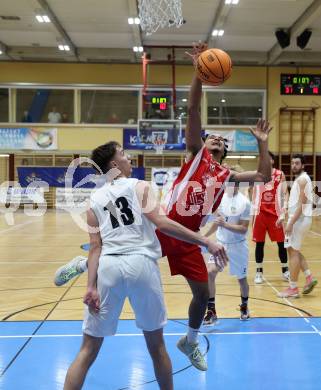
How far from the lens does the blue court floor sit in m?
3.54

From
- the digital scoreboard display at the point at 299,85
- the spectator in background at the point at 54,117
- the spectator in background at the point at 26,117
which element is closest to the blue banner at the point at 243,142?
the digital scoreboard display at the point at 299,85

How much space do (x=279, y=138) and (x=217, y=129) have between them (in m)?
2.83

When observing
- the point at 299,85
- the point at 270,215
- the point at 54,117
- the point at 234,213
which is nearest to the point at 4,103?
the point at 54,117

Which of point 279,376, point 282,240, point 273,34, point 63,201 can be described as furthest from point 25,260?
point 273,34

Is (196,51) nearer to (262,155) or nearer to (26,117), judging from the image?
(262,155)

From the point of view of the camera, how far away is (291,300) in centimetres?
600

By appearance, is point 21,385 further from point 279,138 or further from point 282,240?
point 279,138

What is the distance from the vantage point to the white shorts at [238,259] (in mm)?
5109

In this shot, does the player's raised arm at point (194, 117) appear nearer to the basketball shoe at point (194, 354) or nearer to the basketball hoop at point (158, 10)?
the basketball shoe at point (194, 354)

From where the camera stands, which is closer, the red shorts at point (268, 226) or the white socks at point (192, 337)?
the white socks at point (192, 337)

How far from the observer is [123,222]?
2.76 metres

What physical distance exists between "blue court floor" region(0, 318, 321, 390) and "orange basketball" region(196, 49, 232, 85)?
2306 mm

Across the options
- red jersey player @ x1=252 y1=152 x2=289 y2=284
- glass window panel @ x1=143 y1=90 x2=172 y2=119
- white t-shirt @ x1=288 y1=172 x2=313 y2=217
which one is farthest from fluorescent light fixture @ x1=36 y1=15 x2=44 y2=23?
white t-shirt @ x1=288 y1=172 x2=313 y2=217

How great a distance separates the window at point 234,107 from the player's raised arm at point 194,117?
18.2 meters
